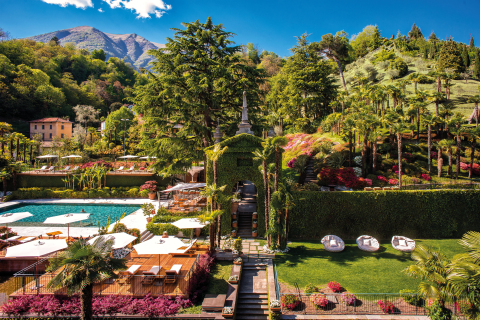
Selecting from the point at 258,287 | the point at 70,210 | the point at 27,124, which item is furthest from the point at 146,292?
the point at 27,124

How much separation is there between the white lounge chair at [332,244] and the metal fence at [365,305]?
4.47 meters

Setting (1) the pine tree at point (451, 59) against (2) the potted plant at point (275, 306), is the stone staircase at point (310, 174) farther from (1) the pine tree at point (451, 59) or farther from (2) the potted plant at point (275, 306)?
(1) the pine tree at point (451, 59)

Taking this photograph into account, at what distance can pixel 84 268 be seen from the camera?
8.41 m

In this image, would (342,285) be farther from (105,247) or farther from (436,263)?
(105,247)

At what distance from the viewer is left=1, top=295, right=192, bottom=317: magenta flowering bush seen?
10.5 meters

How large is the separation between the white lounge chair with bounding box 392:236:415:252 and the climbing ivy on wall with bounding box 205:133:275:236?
8.74m

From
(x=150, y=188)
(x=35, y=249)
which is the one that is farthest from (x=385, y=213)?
(x=150, y=188)

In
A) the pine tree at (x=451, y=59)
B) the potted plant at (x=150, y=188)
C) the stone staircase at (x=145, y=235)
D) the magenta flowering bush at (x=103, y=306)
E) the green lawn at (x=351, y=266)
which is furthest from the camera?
the pine tree at (x=451, y=59)

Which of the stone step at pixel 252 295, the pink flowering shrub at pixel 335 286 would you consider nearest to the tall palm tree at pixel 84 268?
the stone step at pixel 252 295

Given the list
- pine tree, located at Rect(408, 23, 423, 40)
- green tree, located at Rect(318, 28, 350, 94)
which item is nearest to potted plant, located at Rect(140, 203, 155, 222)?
green tree, located at Rect(318, 28, 350, 94)

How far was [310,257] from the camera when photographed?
15.6 metres

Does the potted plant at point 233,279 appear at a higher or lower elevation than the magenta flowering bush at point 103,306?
higher

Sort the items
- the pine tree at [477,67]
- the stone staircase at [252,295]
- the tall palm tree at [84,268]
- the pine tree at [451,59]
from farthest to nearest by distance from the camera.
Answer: the pine tree at [451,59]
the pine tree at [477,67]
the stone staircase at [252,295]
the tall palm tree at [84,268]

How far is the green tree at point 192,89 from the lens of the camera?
2366 cm
